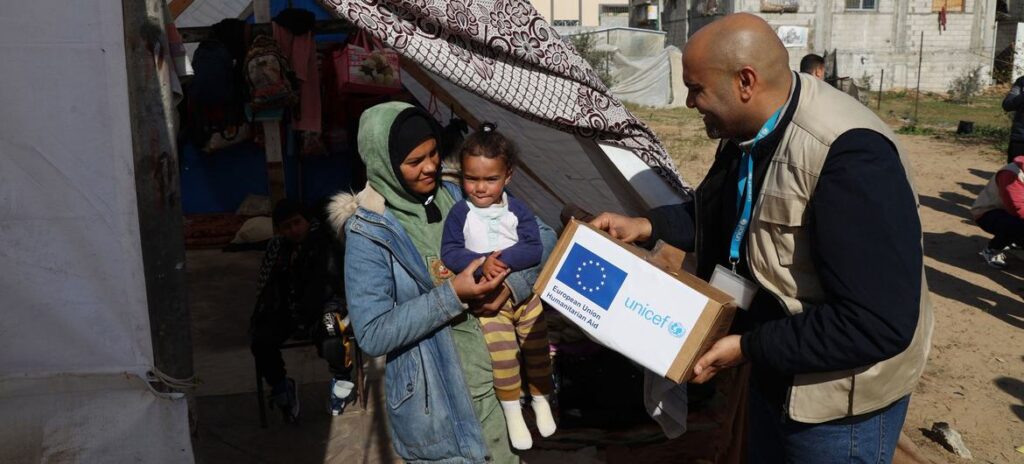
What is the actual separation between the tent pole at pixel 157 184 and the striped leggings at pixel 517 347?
900 mm

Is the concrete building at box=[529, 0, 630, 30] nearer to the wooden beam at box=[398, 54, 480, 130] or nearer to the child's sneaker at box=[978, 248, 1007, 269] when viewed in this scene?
the child's sneaker at box=[978, 248, 1007, 269]

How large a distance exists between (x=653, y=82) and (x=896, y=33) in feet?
33.4

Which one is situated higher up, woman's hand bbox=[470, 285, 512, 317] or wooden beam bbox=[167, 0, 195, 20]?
wooden beam bbox=[167, 0, 195, 20]

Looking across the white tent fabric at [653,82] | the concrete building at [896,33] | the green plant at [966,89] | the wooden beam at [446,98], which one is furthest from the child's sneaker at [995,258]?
the concrete building at [896,33]

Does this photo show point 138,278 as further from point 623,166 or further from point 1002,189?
point 1002,189

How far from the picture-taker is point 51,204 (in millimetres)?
2176

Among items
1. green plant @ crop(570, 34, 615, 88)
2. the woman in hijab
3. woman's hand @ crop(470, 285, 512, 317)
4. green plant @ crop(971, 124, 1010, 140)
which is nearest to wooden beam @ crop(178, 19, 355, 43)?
the woman in hijab

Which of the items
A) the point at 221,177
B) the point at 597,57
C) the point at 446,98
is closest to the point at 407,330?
the point at 446,98

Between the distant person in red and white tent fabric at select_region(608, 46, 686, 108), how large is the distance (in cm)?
1713

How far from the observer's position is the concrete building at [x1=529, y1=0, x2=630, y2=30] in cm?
4856

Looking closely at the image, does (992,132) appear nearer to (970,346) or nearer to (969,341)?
(969,341)

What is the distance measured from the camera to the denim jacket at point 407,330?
2244 mm


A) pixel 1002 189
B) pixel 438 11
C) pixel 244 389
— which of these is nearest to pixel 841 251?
pixel 438 11

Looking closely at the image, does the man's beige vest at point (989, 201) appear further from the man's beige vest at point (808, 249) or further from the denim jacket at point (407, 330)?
the denim jacket at point (407, 330)
